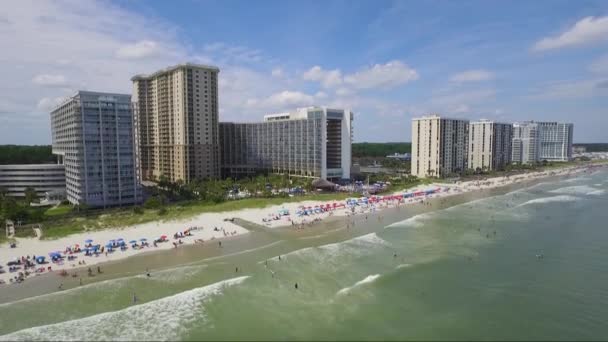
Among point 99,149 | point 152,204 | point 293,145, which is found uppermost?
point 293,145

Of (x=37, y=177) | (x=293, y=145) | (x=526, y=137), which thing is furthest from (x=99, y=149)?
(x=526, y=137)

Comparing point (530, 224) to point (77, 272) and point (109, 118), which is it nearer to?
point (77, 272)

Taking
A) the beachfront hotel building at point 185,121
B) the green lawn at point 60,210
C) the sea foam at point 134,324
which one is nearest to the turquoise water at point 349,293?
the sea foam at point 134,324

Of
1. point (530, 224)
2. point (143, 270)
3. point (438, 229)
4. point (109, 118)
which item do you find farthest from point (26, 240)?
point (530, 224)

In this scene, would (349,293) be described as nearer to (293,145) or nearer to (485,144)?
(293,145)

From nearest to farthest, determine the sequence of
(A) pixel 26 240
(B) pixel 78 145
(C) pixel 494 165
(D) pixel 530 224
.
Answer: (A) pixel 26 240, (D) pixel 530 224, (B) pixel 78 145, (C) pixel 494 165

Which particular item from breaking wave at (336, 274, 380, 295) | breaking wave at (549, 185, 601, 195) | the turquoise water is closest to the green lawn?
the turquoise water

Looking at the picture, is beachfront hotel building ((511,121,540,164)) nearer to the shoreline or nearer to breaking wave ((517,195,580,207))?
breaking wave ((517,195,580,207))
